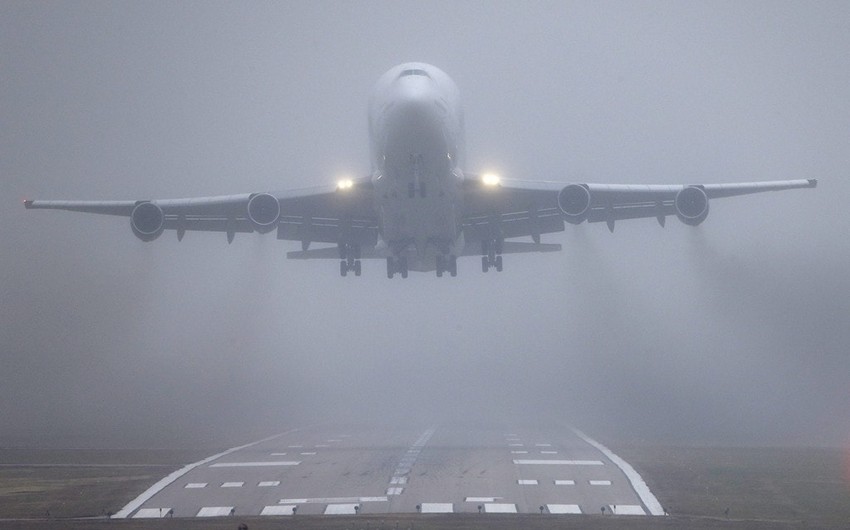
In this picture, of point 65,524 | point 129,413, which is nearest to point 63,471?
point 65,524

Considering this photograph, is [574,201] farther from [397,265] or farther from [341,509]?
[341,509]

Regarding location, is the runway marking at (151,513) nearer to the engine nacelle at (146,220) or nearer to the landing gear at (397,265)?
the engine nacelle at (146,220)

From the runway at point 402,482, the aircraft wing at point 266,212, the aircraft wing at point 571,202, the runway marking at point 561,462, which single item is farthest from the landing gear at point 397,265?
the runway marking at point 561,462

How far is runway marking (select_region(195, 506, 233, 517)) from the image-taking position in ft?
85.7

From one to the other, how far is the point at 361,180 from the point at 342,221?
471 centimetres

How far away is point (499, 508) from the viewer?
26172 mm

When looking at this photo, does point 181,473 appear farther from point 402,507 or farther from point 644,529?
point 644,529

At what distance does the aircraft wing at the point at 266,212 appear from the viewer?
4353 centimetres

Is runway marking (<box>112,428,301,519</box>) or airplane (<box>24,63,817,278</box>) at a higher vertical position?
airplane (<box>24,63,817,278</box>)

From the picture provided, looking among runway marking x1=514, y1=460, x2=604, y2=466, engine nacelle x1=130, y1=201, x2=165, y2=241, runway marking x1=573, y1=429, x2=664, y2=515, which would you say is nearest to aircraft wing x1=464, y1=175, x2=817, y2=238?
runway marking x1=573, y1=429, x2=664, y2=515

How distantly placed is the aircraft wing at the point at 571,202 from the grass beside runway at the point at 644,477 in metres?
10.9

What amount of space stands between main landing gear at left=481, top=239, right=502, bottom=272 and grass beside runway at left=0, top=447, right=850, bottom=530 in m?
13.8

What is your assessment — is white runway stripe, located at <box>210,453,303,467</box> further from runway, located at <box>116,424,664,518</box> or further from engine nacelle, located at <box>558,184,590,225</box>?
engine nacelle, located at <box>558,184,590,225</box>

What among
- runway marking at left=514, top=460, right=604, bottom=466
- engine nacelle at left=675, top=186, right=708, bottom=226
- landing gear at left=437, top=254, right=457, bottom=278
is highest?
engine nacelle at left=675, top=186, right=708, bottom=226
